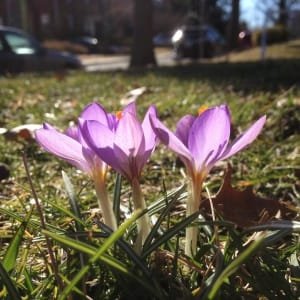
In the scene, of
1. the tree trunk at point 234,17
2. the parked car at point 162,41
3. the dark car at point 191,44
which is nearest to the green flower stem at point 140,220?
the tree trunk at point 234,17

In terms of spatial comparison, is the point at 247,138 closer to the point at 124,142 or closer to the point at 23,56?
the point at 124,142

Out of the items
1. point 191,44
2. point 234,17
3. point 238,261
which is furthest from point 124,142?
point 191,44

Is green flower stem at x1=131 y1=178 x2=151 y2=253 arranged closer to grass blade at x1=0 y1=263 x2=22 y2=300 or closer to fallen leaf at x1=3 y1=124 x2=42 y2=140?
Answer: grass blade at x1=0 y1=263 x2=22 y2=300

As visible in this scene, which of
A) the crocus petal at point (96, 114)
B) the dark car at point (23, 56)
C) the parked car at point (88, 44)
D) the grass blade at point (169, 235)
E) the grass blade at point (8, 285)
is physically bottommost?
the parked car at point (88, 44)

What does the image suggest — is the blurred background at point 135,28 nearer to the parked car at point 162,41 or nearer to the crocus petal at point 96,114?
the parked car at point 162,41

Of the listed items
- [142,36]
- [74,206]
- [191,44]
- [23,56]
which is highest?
[74,206]

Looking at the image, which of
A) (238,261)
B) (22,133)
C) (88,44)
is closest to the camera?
(238,261)

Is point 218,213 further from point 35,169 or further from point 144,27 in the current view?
point 144,27

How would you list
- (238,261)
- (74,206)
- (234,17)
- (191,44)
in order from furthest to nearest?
(191,44) < (234,17) < (74,206) < (238,261)
